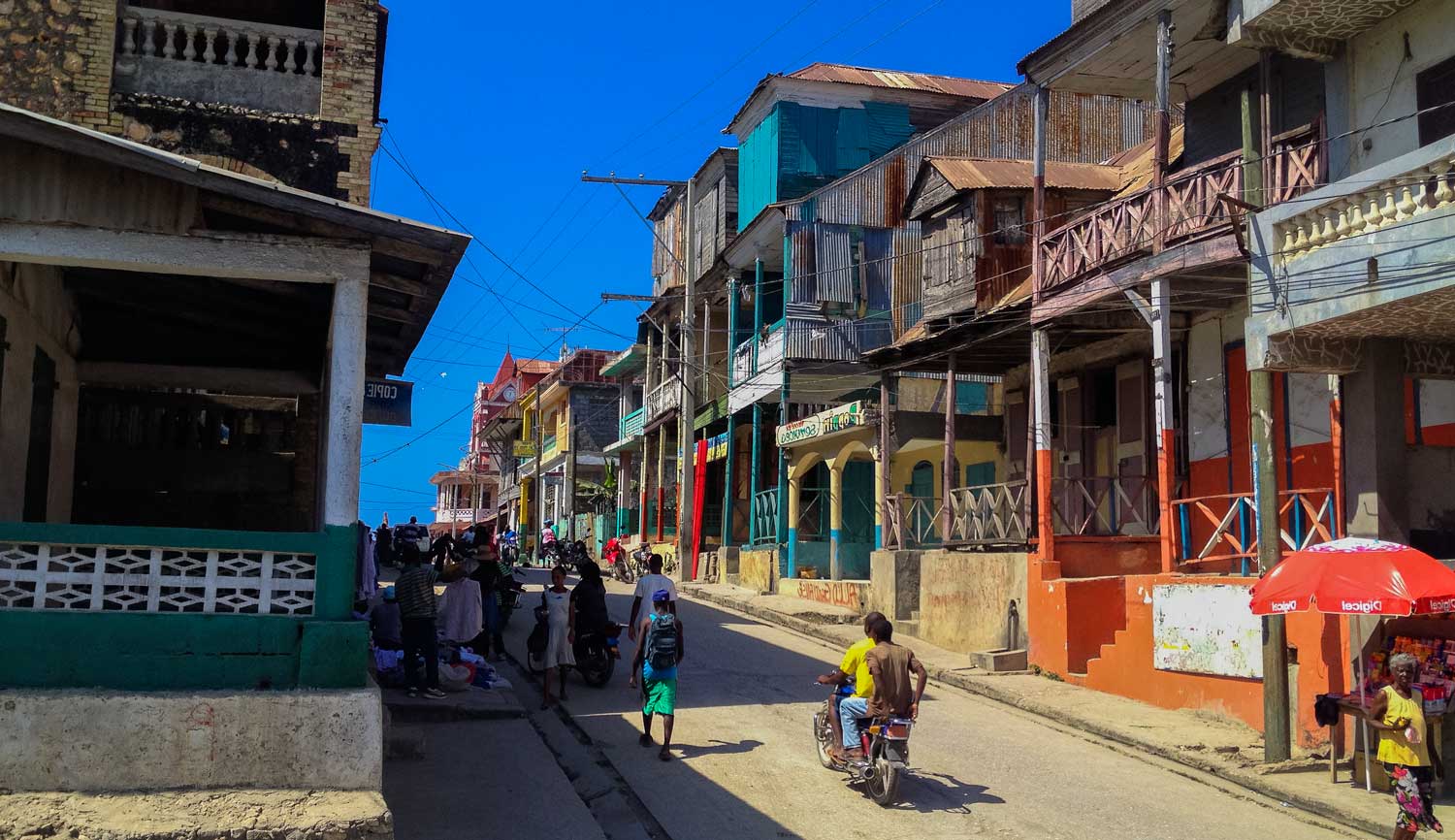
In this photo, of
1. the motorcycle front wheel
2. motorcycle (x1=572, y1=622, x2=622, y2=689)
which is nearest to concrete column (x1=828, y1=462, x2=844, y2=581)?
motorcycle (x1=572, y1=622, x2=622, y2=689)

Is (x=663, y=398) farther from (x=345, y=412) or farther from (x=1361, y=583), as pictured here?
(x=345, y=412)

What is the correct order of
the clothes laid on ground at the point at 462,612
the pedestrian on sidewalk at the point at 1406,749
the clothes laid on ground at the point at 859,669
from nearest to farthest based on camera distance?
the pedestrian on sidewalk at the point at 1406,749, the clothes laid on ground at the point at 859,669, the clothes laid on ground at the point at 462,612

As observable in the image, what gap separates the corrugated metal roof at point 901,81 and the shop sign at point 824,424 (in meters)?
8.75

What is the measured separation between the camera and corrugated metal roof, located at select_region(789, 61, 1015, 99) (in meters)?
30.3

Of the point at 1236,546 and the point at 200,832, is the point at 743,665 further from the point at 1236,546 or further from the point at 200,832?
the point at 200,832

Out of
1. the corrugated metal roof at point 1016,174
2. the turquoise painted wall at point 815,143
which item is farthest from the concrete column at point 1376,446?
the turquoise painted wall at point 815,143

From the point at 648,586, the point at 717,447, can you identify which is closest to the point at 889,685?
the point at 648,586

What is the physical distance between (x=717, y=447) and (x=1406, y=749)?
90.4ft

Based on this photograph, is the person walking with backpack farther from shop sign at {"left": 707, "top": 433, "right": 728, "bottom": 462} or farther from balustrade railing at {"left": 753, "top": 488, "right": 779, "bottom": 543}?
shop sign at {"left": 707, "top": 433, "right": 728, "bottom": 462}

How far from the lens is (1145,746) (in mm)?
12656

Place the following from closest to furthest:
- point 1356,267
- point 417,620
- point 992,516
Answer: point 1356,267 → point 417,620 → point 992,516

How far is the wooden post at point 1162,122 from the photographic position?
1530cm

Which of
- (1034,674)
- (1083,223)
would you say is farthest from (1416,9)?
(1034,674)

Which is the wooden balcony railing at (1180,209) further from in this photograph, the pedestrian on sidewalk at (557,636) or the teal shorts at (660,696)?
the pedestrian on sidewalk at (557,636)
